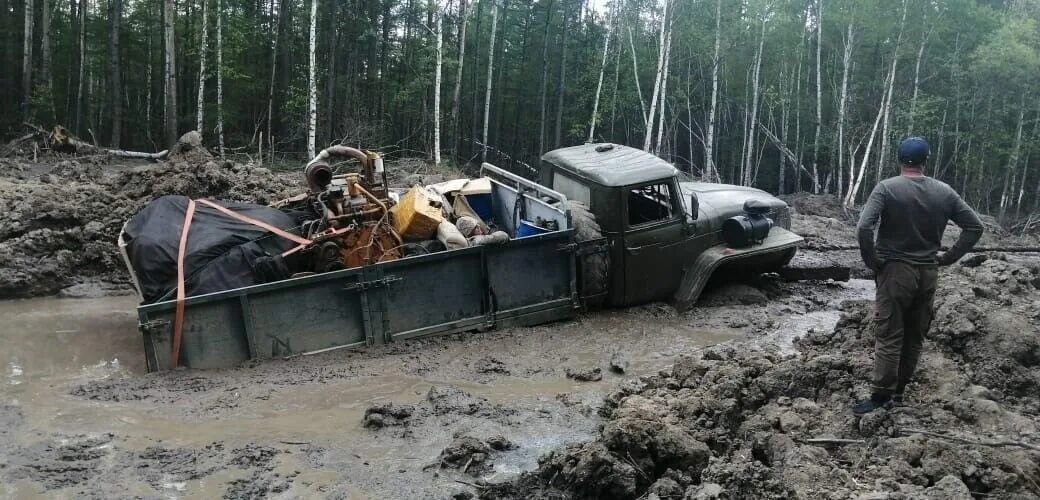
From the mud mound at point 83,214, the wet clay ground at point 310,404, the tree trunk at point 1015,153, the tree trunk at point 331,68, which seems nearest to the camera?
the wet clay ground at point 310,404

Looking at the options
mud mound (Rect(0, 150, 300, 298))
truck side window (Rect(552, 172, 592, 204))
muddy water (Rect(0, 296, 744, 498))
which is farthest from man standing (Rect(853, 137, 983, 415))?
mud mound (Rect(0, 150, 300, 298))

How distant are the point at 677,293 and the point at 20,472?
6.19m

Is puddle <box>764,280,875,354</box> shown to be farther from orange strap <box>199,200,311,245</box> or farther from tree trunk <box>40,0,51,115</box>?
tree trunk <box>40,0,51,115</box>

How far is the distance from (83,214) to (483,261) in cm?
562

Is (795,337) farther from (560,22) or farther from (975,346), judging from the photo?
(560,22)

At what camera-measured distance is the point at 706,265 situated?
7949mm

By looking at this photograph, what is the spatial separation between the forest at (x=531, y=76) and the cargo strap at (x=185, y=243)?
1473cm

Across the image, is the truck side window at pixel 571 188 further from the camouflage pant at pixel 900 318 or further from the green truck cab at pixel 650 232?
the camouflage pant at pixel 900 318

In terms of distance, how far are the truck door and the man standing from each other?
324 centimetres

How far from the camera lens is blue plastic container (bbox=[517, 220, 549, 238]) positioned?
765cm

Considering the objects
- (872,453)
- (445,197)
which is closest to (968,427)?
(872,453)

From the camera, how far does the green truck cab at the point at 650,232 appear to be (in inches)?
300

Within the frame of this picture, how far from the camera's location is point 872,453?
3822 millimetres

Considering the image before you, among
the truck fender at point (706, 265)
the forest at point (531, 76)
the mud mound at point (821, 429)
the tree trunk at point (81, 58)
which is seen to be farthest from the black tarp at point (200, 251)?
the tree trunk at point (81, 58)
